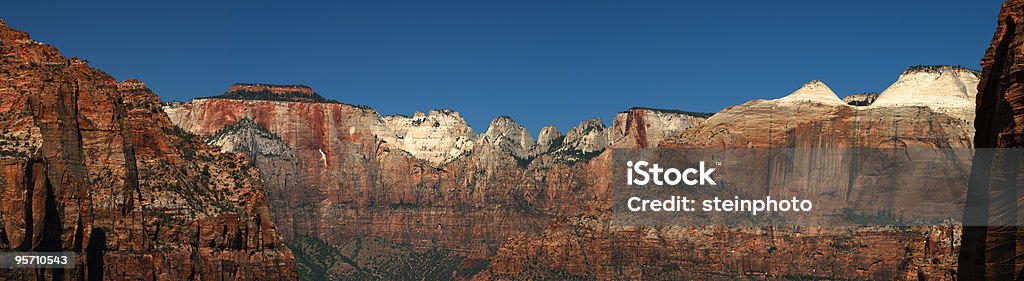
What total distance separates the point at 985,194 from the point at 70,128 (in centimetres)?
9009

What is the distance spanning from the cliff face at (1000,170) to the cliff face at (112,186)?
6620 cm

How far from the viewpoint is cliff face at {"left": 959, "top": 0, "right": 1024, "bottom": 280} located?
3067cm

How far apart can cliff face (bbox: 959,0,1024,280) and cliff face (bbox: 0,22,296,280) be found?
217ft

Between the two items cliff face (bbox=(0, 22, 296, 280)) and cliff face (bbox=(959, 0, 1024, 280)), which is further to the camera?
cliff face (bbox=(0, 22, 296, 280))

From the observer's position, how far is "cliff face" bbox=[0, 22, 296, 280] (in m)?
98.8

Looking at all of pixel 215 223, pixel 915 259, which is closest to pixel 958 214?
pixel 915 259

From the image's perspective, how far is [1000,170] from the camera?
104ft

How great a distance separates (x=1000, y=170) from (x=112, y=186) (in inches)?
3710

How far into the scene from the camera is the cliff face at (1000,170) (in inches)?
1208

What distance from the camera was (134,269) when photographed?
115000 mm

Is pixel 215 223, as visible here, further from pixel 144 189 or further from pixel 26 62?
pixel 26 62

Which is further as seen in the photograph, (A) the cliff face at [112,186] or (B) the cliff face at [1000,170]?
(A) the cliff face at [112,186]

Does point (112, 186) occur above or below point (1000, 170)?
above

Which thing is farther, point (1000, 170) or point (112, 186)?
point (112, 186)
